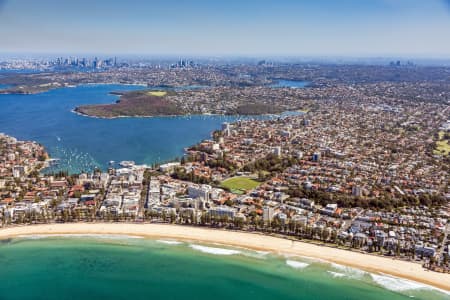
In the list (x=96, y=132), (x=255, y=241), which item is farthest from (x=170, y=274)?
(x=96, y=132)

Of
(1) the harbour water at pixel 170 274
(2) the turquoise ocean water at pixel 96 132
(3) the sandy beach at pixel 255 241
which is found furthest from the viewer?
(2) the turquoise ocean water at pixel 96 132

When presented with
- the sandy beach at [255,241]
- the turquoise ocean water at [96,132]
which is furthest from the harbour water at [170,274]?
the turquoise ocean water at [96,132]

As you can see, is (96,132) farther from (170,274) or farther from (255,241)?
(170,274)

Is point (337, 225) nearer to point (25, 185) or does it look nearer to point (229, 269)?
point (229, 269)

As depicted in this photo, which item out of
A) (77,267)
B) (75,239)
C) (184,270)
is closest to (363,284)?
(184,270)

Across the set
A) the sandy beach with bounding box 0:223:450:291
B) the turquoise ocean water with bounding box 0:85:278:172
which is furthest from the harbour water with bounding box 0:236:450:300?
the turquoise ocean water with bounding box 0:85:278:172

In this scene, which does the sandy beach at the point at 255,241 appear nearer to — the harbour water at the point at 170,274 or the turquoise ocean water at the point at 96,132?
the harbour water at the point at 170,274
